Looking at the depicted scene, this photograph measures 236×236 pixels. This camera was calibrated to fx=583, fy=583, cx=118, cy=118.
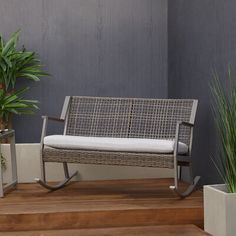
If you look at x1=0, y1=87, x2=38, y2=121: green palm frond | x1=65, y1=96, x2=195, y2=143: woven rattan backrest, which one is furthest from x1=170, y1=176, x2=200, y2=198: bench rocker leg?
x1=0, y1=87, x2=38, y2=121: green palm frond

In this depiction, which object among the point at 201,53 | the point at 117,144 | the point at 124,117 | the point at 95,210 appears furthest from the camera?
the point at 124,117

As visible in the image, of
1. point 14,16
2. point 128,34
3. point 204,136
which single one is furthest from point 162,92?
point 14,16

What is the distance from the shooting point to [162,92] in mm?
5363

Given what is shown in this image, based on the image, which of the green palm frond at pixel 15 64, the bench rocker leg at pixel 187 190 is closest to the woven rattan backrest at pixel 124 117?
the green palm frond at pixel 15 64

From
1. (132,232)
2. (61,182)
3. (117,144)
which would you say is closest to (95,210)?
(132,232)

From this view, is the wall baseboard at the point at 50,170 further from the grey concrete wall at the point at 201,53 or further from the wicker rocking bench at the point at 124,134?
the grey concrete wall at the point at 201,53

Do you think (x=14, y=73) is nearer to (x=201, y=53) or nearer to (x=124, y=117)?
(x=124, y=117)

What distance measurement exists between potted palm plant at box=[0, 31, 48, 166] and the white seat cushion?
771 mm

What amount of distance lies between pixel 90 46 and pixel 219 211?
100 inches

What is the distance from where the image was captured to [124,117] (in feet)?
15.7

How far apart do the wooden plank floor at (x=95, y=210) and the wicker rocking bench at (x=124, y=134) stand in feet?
0.54

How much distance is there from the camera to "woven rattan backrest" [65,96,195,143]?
4676 mm

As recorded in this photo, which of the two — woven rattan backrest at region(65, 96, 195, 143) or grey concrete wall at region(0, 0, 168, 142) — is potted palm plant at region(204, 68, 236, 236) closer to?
woven rattan backrest at region(65, 96, 195, 143)

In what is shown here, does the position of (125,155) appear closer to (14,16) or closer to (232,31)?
(232,31)
